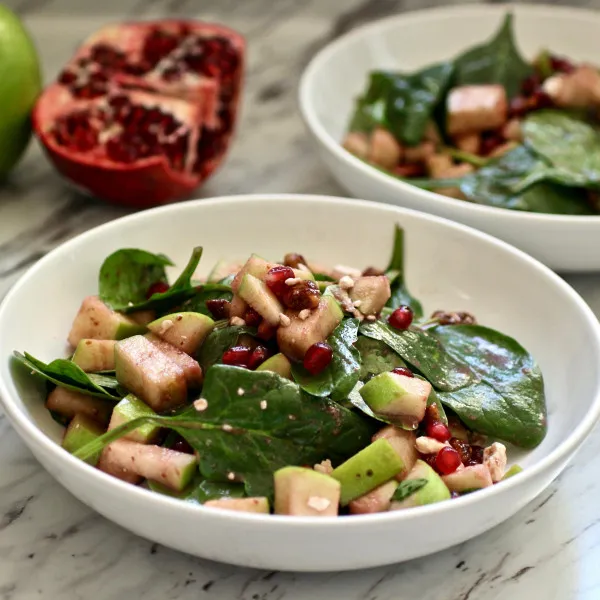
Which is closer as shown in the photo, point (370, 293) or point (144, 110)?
point (370, 293)

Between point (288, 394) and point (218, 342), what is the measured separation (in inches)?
7.9

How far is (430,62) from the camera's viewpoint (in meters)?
2.68

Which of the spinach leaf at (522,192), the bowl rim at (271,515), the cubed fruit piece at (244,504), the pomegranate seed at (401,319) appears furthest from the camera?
the spinach leaf at (522,192)

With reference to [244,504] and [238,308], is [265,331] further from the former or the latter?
[244,504]

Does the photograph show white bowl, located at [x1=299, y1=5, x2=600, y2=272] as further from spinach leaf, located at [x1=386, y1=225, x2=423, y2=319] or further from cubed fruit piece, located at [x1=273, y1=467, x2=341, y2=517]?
cubed fruit piece, located at [x1=273, y1=467, x2=341, y2=517]

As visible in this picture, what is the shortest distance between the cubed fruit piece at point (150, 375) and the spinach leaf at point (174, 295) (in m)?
0.17

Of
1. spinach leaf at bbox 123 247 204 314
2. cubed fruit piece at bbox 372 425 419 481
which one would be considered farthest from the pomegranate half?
cubed fruit piece at bbox 372 425 419 481

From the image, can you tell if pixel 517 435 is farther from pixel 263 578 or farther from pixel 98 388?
pixel 98 388

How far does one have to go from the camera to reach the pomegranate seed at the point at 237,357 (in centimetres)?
135

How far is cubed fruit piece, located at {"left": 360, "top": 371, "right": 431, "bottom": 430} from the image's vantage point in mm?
1309

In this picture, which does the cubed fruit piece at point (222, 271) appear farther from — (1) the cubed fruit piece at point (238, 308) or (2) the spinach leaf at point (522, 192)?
(2) the spinach leaf at point (522, 192)

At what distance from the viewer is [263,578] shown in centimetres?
126

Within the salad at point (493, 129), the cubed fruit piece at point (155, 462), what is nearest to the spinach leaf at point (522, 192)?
the salad at point (493, 129)

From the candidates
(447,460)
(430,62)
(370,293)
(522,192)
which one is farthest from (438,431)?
(430,62)
